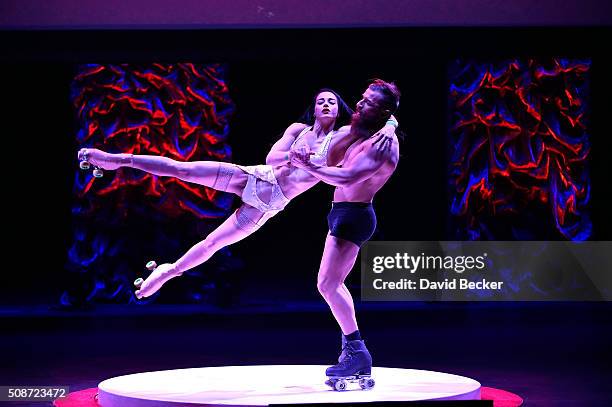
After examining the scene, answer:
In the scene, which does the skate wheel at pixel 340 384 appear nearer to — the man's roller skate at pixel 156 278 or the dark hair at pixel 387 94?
the man's roller skate at pixel 156 278

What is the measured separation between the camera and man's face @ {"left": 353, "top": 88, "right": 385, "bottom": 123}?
5551 mm

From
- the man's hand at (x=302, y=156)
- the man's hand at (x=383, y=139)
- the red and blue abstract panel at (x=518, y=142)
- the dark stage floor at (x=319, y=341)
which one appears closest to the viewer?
the man's hand at (x=302, y=156)

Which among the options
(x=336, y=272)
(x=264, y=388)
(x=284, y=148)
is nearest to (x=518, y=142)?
(x=284, y=148)

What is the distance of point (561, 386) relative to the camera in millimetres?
6465

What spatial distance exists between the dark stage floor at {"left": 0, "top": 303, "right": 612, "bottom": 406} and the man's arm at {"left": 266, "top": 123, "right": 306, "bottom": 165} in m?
2.25

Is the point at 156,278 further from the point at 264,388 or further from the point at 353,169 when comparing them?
the point at 353,169

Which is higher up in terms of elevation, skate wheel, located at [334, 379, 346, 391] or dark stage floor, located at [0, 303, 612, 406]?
dark stage floor, located at [0, 303, 612, 406]

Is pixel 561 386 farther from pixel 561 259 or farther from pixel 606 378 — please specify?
pixel 561 259

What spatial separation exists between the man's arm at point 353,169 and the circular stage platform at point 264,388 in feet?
4.14

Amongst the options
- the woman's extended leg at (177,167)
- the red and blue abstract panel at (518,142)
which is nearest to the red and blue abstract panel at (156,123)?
the red and blue abstract panel at (518,142)

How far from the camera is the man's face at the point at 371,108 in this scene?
5.55m

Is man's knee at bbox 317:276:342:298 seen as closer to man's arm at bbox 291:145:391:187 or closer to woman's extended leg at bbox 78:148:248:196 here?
man's arm at bbox 291:145:391:187

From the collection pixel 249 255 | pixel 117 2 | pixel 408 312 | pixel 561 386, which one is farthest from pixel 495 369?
pixel 117 2

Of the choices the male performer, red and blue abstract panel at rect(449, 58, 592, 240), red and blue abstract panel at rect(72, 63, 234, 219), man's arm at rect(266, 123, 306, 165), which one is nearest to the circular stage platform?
the male performer
